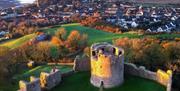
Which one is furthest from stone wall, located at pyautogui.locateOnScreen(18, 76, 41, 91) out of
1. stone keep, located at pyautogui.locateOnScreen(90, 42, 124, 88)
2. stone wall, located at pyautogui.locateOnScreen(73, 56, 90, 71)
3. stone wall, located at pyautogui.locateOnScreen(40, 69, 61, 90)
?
stone wall, located at pyautogui.locateOnScreen(73, 56, 90, 71)

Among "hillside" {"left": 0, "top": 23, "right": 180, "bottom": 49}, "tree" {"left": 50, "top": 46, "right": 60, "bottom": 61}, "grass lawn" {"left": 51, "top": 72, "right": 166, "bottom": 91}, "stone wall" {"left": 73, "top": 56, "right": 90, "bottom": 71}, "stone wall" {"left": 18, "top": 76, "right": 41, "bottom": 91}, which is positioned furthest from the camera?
"hillside" {"left": 0, "top": 23, "right": 180, "bottom": 49}

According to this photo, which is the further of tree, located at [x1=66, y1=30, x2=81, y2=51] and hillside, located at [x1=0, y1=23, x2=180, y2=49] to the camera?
hillside, located at [x1=0, y1=23, x2=180, y2=49]

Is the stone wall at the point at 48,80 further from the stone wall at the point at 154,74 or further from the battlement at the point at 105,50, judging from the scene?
the stone wall at the point at 154,74

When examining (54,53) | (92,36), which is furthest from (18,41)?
(54,53)

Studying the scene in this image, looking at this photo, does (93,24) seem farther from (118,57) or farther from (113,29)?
(118,57)

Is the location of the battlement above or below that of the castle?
above

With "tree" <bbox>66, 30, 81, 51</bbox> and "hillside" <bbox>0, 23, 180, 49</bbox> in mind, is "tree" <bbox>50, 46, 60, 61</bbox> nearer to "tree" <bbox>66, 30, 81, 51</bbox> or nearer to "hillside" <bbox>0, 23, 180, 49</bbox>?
"tree" <bbox>66, 30, 81, 51</bbox>

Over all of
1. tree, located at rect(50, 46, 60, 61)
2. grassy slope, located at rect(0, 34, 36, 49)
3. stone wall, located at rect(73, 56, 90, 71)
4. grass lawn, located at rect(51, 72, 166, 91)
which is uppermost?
stone wall, located at rect(73, 56, 90, 71)
